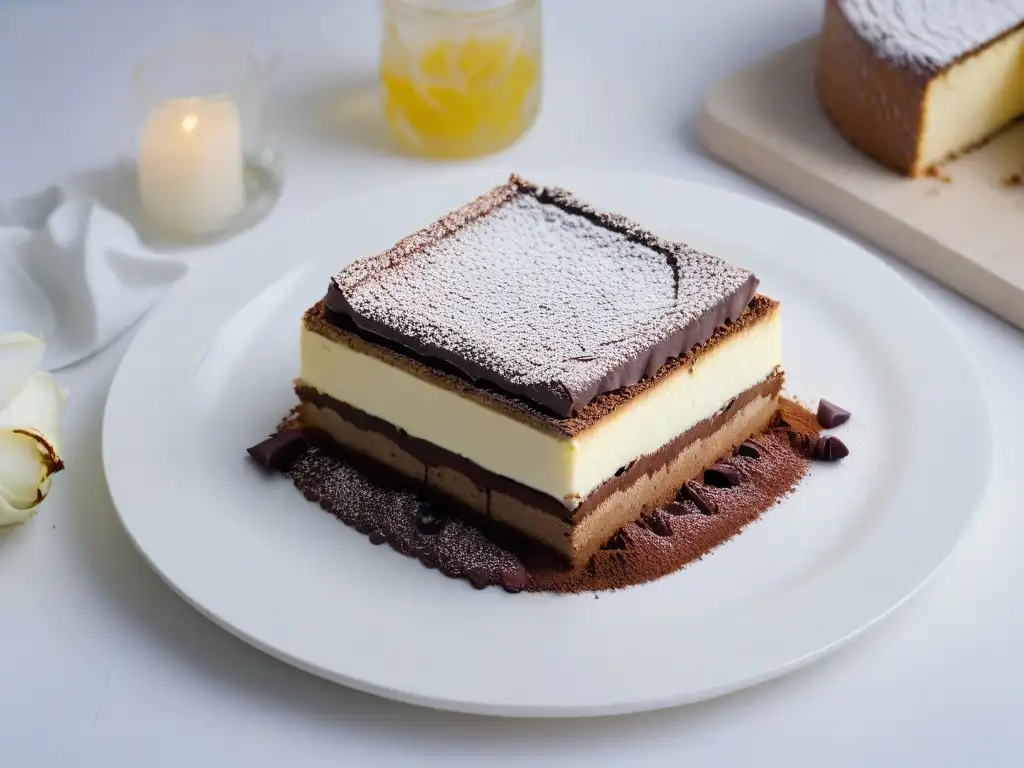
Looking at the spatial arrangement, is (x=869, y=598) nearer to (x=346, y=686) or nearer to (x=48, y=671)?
(x=346, y=686)

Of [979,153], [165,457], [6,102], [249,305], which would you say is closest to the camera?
[165,457]

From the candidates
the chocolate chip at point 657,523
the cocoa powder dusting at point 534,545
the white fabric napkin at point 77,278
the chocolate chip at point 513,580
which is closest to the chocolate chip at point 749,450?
the cocoa powder dusting at point 534,545

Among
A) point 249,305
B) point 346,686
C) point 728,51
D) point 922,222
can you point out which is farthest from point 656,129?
point 346,686

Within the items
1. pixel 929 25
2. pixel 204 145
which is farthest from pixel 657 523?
pixel 929 25

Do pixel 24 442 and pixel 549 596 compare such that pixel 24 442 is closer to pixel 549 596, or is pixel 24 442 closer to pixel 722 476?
pixel 549 596

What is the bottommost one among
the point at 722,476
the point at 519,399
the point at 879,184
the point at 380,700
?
the point at 380,700

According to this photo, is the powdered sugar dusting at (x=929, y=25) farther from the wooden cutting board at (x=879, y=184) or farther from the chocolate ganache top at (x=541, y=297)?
the chocolate ganache top at (x=541, y=297)
